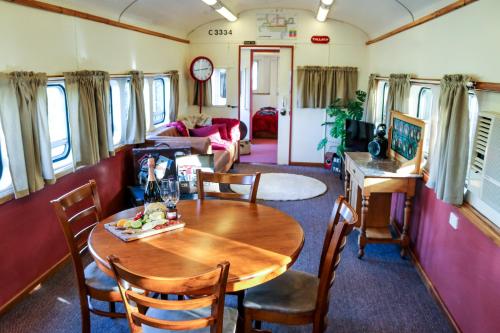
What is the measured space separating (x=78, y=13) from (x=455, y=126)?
3.53 meters

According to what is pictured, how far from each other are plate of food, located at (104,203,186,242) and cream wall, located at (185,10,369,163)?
5.66m

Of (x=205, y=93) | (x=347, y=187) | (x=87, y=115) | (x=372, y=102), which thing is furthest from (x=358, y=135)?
(x=87, y=115)

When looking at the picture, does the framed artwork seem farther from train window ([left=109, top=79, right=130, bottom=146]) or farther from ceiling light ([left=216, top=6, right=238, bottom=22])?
train window ([left=109, top=79, right=130, bottom=146])

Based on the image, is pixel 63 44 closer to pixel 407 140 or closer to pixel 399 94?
pixel 407 140

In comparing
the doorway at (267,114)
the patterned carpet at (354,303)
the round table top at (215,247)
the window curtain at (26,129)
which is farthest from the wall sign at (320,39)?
the round table top at (215,247)

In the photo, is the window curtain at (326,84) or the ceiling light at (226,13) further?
the window curtain at (326,84)

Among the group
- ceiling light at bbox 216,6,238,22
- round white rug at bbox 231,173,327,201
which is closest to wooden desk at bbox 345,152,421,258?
round white rug at bbox 231,173,327,201

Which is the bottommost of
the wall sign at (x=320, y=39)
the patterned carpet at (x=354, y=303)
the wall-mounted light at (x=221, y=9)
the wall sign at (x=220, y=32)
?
the patterned carpet at (x=354, y=303)

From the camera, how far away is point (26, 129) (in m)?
3.10

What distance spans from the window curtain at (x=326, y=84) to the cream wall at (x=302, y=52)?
161 millimetres

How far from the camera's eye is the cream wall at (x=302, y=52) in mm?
7414

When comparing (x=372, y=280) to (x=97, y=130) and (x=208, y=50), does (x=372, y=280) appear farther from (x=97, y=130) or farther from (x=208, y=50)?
(x=208, y=50)

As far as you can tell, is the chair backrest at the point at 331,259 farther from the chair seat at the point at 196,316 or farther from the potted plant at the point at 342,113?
the potted plant at the point at 342,113

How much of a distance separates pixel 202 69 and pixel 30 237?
→ 5083 mm
